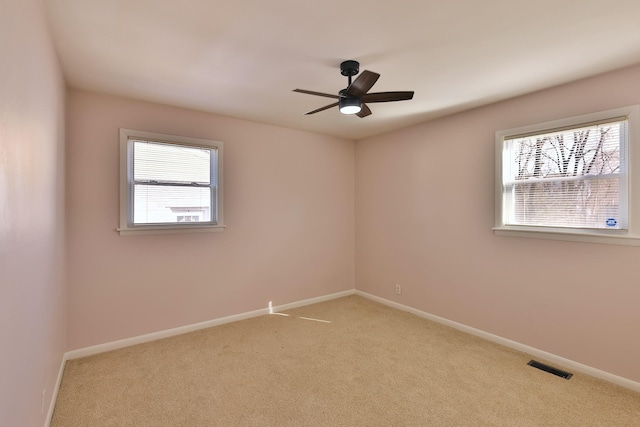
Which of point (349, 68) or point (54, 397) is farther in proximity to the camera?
point (349, 68)

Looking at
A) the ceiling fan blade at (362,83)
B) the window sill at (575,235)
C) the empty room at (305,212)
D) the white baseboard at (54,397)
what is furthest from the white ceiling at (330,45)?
the white baseboard at (54,397)

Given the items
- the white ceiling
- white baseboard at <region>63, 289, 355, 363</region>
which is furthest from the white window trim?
white baseboard at <region>63, 289, 355, 363</region>

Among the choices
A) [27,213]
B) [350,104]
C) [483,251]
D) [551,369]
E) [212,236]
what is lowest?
[551,369]

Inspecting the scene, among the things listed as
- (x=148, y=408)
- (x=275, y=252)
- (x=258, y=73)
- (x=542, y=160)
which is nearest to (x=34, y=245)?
(x=148, y=408)

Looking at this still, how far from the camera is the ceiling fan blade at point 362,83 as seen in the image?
207 cm

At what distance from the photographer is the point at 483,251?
340 cm

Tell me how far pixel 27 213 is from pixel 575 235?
389cm

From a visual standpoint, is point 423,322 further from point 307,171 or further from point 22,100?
point 22,100

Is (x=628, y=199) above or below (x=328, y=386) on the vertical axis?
above

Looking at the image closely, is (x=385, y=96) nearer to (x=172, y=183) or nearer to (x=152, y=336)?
(x=172, y=183)

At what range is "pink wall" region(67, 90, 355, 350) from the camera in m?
2.96

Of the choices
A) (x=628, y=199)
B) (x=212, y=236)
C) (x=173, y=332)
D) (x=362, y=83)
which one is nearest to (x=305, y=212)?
(x=212, y=236)

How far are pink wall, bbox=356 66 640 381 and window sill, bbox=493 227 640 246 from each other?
52 millimetres

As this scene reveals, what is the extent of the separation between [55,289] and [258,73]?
232 centimetres
